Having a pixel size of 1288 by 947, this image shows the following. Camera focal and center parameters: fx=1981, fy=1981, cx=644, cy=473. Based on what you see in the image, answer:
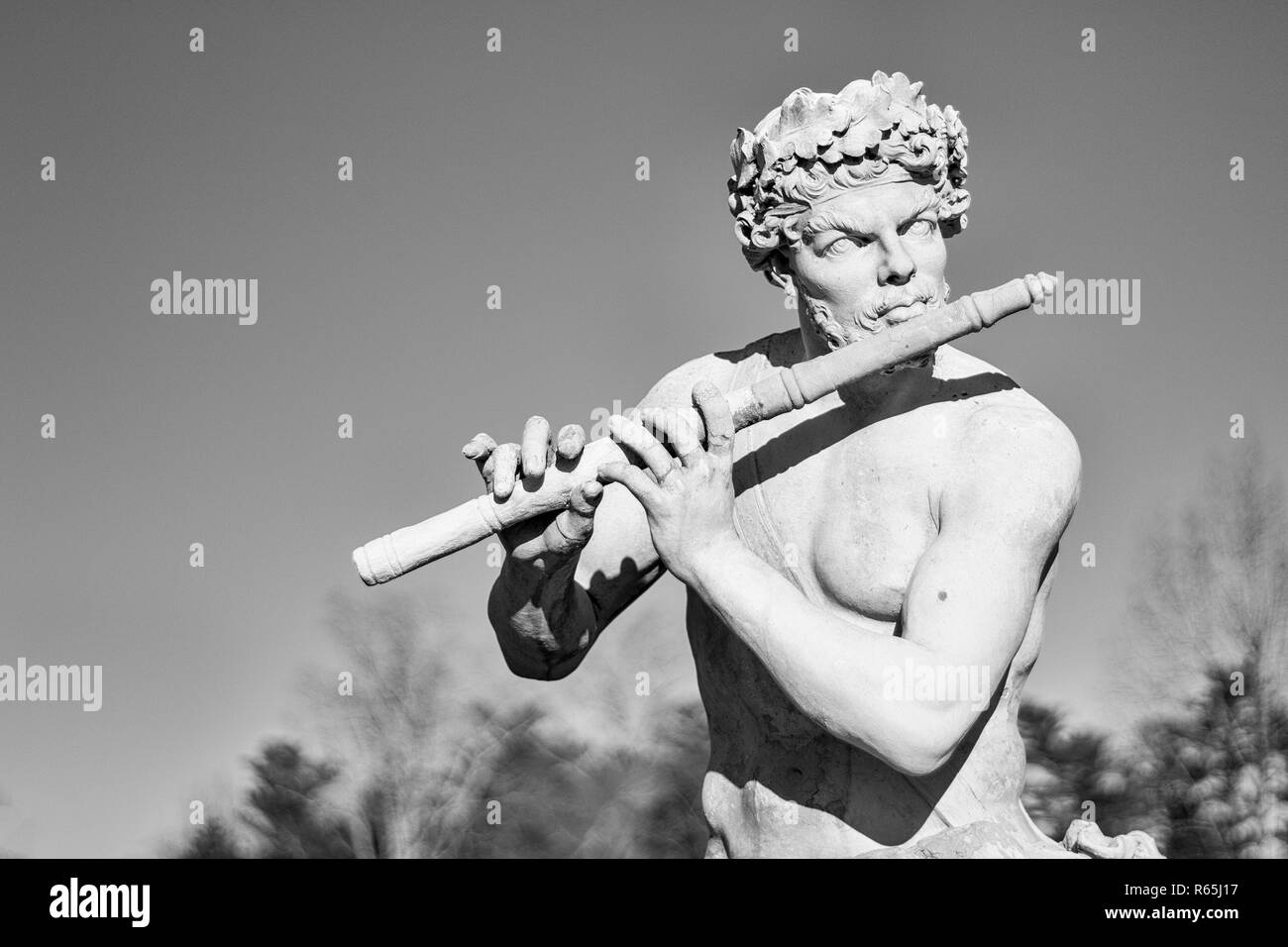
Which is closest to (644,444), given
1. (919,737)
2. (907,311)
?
(907,311)

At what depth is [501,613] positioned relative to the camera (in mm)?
5883

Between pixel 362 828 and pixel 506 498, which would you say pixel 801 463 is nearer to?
pixel 506 498

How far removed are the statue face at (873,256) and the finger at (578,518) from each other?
0.82 metres

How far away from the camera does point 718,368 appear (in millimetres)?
6098

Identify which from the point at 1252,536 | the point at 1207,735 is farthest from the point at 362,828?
the point at 1252,536

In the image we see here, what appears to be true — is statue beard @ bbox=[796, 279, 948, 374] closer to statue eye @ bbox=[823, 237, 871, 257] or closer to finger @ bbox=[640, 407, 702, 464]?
statue eye @ bbox=[823, 237, 871, 257]

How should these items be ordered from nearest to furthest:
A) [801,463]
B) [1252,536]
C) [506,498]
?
[506,498]
[801,463]
[1252,536]

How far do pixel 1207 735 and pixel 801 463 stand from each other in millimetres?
14614

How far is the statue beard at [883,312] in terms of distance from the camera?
536cm

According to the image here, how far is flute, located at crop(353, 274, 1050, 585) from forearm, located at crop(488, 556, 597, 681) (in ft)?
0.97

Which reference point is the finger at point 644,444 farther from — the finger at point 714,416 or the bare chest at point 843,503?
the bare chest at point 843,503

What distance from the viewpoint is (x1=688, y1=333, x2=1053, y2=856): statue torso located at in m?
5.46

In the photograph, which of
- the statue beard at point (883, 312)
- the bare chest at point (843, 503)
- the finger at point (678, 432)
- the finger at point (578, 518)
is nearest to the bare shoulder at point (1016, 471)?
the bare chest at point (843, 503)

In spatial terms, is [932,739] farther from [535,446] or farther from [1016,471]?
[535,446]
